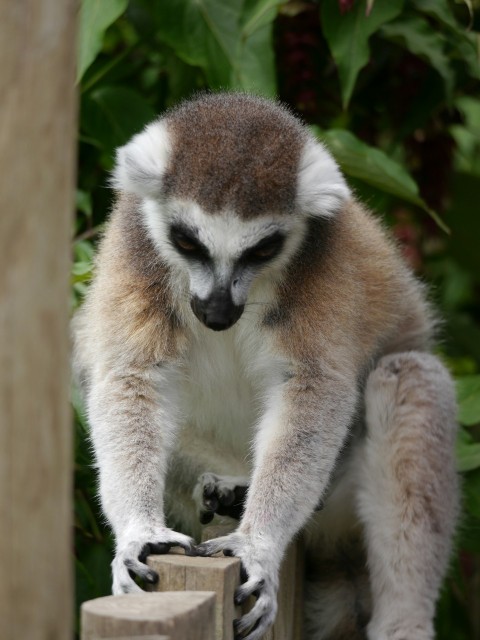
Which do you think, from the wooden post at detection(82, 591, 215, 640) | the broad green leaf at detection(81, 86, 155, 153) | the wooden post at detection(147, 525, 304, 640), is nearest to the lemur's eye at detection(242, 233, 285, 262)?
the wooden post at detection(147, 525, 304, 640)

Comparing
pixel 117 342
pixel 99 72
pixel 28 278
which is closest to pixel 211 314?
pixel 117 342

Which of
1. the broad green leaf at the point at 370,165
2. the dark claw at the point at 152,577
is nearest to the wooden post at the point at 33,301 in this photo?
the dark claw at the point at 152,577

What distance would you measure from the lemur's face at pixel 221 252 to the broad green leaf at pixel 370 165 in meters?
1.40

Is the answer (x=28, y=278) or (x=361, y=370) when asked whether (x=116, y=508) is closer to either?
(x=361, y=370)

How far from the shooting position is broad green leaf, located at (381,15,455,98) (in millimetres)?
6227

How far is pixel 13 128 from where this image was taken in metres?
2.30

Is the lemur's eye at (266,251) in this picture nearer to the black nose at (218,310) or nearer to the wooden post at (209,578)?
the black nose at (218,310)

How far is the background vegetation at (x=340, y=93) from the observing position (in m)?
5.83

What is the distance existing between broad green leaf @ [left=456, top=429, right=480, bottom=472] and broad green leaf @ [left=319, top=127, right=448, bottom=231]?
127 cm

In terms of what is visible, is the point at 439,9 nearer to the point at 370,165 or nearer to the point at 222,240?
the point at 370,165

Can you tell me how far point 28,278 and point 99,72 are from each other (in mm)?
4565

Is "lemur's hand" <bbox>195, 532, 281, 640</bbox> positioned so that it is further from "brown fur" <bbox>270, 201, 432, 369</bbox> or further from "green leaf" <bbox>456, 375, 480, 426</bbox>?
"green leaf" <bbox>456, 375, 480, 426</bbox>

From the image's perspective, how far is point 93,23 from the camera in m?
5.37

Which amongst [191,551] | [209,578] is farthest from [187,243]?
[209,578]
